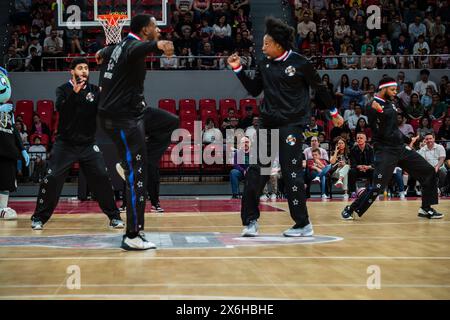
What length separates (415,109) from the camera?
20047mm

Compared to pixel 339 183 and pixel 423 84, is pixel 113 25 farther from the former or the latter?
pixel 423 84

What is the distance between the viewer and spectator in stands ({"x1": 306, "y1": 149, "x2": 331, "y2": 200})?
1645 centimetres

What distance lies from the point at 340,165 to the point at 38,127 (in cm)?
839

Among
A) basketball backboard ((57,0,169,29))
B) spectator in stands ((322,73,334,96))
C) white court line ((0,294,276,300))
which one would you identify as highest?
basketball backboard ((57,0,169,29))

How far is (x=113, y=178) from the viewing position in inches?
554

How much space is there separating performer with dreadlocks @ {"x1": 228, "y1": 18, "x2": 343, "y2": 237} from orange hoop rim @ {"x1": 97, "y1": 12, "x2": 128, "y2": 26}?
9.94 m

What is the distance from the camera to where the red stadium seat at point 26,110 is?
64.7ft

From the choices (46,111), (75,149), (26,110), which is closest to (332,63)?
(46,111)

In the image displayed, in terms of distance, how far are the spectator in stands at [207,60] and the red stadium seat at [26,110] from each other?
5198 mm

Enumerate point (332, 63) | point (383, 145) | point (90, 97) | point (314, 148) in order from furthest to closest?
point (332, 63), point (314, 148), point (383, 145), point (90, 97)

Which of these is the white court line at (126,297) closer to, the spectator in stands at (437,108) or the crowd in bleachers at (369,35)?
the spectator in stands at (437,108)

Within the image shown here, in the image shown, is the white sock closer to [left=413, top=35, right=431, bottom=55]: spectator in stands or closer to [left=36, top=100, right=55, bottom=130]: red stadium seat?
[left=36, top=100, right=55, bottom=130]: red stadium seat

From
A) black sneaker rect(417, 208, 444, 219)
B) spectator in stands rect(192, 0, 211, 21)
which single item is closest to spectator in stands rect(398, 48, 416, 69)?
spectator in stands rect(192, 0, 211, 21)
